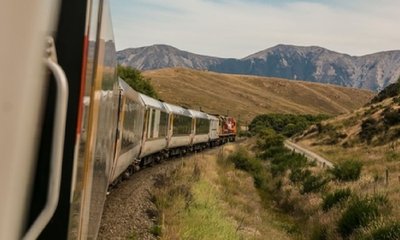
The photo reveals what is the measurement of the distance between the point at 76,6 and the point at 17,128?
837mm

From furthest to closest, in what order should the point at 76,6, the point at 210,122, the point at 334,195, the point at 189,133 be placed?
the point at 210,122 < the point at 189,133 < the point at 334,195 < the point at 76,6

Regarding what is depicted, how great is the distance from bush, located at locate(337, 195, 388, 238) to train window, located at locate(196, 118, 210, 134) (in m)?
27.1

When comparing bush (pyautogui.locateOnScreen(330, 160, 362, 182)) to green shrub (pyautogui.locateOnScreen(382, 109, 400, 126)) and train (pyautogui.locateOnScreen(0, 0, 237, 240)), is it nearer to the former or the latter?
train (pyautogui.locateOnScreen(0, 0, 237, 240))

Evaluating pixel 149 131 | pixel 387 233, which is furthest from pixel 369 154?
pixel 387 233

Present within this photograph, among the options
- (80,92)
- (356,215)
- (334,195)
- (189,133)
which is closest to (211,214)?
(356,215)

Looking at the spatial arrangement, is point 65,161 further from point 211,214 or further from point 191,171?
point 191,171

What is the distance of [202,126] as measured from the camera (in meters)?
47.3

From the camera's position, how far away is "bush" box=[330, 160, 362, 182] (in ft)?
94.8

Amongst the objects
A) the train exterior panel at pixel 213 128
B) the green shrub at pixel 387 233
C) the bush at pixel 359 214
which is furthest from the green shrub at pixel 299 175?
the train exterior panel at pixel 213 128

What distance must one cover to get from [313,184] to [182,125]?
35.3ft

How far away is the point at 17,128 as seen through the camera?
199cm

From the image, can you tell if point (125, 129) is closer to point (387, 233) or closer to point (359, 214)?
point (359, 214)

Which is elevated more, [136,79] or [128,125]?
[128,125]

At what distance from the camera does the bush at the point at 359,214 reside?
16047mm
